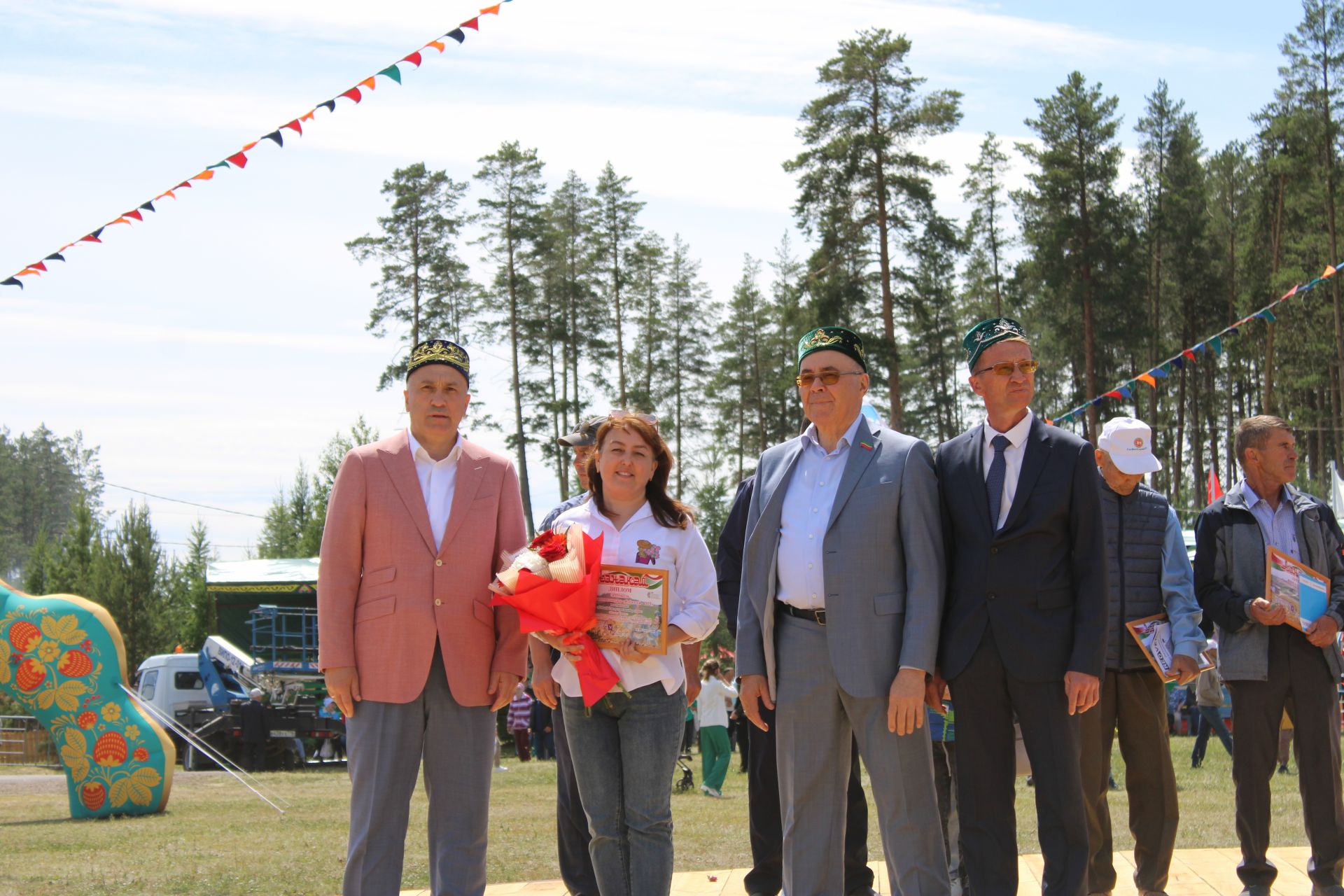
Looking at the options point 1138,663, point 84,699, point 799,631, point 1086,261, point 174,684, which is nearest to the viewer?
point 799,631

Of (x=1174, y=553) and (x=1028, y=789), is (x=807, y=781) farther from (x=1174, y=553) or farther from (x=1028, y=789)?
(x=1028, y=789)

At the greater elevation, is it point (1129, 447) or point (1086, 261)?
point (1086, 261)

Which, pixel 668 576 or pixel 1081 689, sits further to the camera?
pixel 668 576

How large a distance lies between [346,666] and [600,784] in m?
0.98

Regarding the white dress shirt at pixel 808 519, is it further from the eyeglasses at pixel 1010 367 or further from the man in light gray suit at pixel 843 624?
the eyeglasses at pixel 1010 367

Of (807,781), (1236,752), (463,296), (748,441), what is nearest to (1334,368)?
(748,441)

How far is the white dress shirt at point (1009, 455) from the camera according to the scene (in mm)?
4230

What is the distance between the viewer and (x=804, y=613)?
4188mm

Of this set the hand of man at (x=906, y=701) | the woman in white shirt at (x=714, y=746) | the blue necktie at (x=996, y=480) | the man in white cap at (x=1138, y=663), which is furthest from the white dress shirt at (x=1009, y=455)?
the woman in white shirt at (x=714, y=746)

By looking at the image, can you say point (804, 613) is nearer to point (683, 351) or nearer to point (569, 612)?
point (569, 612)

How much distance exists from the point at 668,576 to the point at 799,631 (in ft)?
1.69

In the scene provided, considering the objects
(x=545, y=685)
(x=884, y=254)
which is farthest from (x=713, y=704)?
(x=884, y=254)

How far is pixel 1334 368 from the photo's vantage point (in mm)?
35062

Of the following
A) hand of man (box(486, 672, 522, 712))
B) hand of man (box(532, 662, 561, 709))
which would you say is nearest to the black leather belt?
hand of man (box(532, 662, 561, 709))
